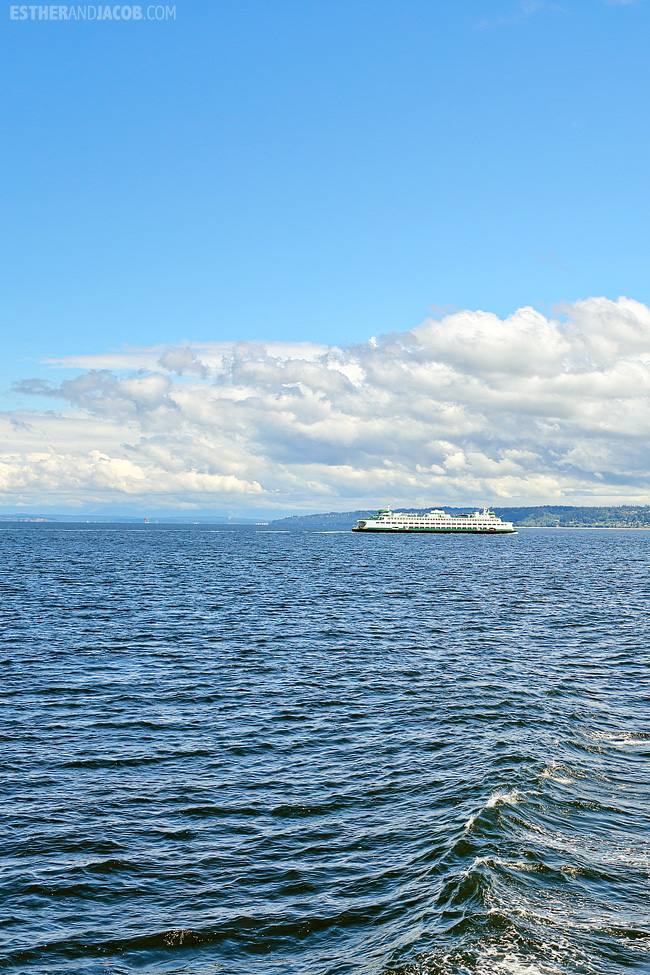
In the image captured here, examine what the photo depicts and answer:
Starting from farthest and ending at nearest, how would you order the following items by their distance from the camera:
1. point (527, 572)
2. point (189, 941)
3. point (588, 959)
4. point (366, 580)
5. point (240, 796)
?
point (527, 572) < point (366, 580) < point (240, 796) < point (189, 941) < point (588, 959)

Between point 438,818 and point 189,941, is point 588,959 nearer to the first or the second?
point 438,818

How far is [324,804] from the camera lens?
74.0 ft

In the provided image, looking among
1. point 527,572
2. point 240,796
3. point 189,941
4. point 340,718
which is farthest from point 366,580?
point 189,941

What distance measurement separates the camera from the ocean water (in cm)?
1525

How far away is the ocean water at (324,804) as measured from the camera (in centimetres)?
1525

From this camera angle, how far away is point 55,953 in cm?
1498

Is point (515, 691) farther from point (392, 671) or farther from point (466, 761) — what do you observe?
point (466, 761)

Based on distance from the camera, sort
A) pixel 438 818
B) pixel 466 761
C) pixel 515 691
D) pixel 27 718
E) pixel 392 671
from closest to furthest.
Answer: pixel 438 818, pixel 466 761, pixel 27 718, pixel 515 691, pixel 392 671

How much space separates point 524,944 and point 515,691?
74.8ft

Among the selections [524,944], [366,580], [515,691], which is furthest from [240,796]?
[366,580]

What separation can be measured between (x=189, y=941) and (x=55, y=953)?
2907 mm

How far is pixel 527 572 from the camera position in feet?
409

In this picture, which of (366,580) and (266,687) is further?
(366,580)

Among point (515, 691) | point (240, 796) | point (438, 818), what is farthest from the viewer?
point (515, 691)
